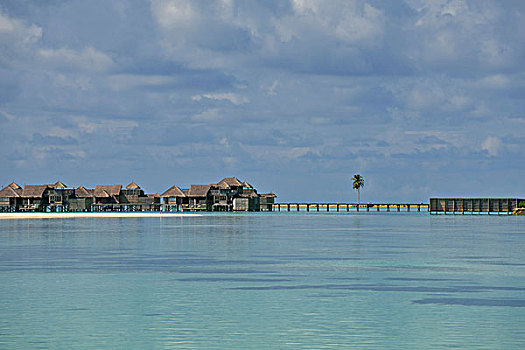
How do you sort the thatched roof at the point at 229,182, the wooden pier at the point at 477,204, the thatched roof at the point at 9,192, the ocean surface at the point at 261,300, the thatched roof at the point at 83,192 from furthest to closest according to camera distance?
the thatched roof at the point at 83,192 < the thatched roof at the point at 229,182 < the thatched roof at the point at 9,192 < the wooden pier at the point at 477,204 < the ocean surface at the point at 261,300

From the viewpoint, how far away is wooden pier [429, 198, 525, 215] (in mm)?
134875

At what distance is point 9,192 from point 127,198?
27.2m

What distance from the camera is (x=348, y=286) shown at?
2516cm

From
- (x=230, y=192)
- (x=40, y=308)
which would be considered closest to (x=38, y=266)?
(x=40, y=308)

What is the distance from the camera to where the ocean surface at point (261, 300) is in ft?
53.3

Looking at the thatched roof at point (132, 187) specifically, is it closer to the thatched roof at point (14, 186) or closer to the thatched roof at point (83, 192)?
the thatched roof at point (83, 192)

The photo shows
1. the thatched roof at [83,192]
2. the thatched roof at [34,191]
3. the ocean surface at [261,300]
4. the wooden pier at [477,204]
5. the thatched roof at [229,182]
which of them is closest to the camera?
the ocean surface at [261,300]

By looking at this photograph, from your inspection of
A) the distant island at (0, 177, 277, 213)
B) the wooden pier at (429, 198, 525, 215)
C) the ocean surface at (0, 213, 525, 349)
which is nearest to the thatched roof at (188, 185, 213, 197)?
the distant island at (0, 177, 277, 213)

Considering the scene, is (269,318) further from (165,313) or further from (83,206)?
(83,206)

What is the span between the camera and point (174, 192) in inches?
6604

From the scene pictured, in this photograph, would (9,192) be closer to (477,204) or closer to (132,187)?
(132,187)

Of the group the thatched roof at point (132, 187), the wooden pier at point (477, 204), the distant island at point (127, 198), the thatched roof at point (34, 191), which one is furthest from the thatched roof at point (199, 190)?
the wooden pier at point (477, 204)

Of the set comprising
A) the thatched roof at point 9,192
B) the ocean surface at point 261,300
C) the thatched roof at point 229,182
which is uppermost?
the thatched roof at point 229,182

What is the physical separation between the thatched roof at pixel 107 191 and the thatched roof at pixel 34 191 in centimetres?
1365
